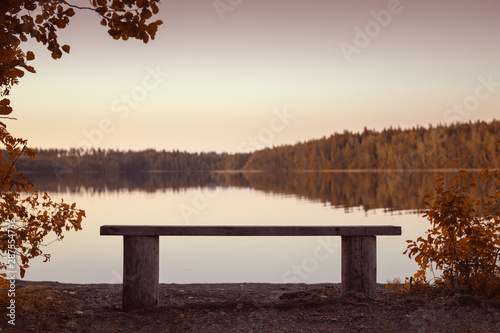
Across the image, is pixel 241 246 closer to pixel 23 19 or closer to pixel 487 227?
pixel 487 227

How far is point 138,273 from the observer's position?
6535 mm

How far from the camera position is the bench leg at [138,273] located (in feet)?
21.4

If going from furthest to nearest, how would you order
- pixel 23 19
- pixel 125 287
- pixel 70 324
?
pixel 125 287
pixel 70 324
pixel 23 19

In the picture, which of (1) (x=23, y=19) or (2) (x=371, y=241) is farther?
(2) (x=371, y=241)

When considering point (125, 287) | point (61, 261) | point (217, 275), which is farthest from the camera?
point (61, 261)

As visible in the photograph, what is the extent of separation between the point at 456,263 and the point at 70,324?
5502mm

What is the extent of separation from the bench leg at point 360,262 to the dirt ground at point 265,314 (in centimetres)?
19

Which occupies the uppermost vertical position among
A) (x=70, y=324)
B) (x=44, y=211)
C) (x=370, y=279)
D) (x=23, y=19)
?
(x=23, y=19)

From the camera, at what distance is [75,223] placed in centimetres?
671

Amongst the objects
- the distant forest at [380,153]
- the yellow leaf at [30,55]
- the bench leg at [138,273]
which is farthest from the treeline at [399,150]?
the yellow leaf at [30,55]

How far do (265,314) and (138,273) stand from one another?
74.7 inches

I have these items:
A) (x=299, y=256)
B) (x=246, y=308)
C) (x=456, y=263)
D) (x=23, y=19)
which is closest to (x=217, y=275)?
(x=299, y=256)

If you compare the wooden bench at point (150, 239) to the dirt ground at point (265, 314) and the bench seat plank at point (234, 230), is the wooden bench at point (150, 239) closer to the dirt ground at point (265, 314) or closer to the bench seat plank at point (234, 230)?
the bench seat plank at point (234, 230)

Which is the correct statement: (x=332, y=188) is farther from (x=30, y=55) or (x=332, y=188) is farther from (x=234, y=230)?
(x=30, y=55)
